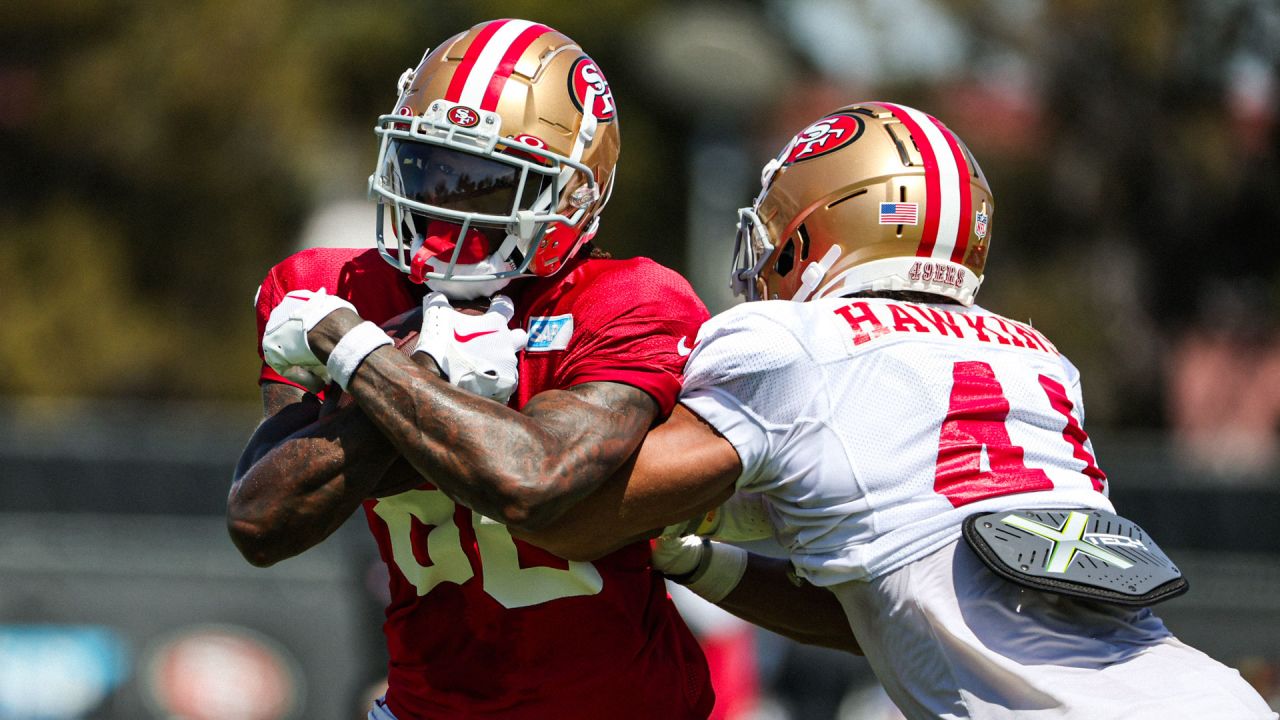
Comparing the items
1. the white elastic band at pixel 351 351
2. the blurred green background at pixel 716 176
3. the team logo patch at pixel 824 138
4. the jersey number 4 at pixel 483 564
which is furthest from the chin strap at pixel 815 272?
the blurred green background at pixel 716 176

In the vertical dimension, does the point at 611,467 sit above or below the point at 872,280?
below

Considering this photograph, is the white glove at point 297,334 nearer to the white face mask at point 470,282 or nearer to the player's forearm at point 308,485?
the player's forearm at point 308,485

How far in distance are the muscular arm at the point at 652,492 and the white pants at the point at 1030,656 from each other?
15.5 inches

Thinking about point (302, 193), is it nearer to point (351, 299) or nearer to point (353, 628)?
point (353, 628)

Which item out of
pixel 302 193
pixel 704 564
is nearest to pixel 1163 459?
pixel 704 564

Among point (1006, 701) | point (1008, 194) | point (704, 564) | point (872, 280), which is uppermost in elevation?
point (872, 280)

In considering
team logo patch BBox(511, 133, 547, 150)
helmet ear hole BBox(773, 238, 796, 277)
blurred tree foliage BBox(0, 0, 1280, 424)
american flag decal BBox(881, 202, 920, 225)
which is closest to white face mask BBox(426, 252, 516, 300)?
team logo patch BBox(511, 133, 547, 150)

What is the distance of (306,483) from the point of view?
296cm

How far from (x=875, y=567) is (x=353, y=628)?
5037mm

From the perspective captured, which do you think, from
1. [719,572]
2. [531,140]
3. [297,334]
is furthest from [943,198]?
[297,334]

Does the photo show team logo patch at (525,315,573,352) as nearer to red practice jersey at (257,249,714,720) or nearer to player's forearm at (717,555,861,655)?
red practice jersey at (257,249,714,720)

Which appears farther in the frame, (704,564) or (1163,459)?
(1163,459)

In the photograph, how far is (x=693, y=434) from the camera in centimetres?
304

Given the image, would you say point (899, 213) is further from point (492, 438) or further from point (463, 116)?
point (492, 438)
